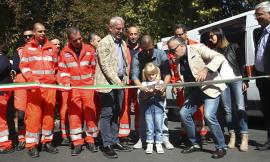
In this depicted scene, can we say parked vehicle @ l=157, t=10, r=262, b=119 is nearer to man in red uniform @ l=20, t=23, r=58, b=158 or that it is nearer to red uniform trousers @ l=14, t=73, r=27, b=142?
man in red uniform @ l=20, t=23, r=58, b=158

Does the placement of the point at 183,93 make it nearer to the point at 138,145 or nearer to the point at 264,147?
the point at 138,145

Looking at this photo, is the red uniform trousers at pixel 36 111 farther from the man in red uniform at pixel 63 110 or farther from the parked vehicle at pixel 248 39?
the parked vehicle at pixel 248 39

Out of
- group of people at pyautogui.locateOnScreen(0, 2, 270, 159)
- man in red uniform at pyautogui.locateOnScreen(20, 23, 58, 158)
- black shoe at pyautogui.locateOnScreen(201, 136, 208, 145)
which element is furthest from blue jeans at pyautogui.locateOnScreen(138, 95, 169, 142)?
man in red uniform at pyautogui.locateOnScreen(20, 23, 58, 158)

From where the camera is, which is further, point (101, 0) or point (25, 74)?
point (101, 0)

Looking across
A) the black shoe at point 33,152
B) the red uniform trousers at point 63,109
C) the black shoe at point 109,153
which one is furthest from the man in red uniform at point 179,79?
the black shoe at point 33,152

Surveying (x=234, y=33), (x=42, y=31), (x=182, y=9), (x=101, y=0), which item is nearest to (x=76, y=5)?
→ (x=101, y=0)

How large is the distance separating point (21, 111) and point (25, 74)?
41.2 inches

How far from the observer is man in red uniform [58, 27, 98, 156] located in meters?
7.36

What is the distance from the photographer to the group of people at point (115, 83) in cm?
711

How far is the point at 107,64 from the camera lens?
23.5 ft

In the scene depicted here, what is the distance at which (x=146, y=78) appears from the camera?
7352mm

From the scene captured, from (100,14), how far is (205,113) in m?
10.6

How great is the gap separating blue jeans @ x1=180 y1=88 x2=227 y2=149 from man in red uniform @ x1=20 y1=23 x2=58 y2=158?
2.17 metres

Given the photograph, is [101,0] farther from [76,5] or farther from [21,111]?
[21,111]
